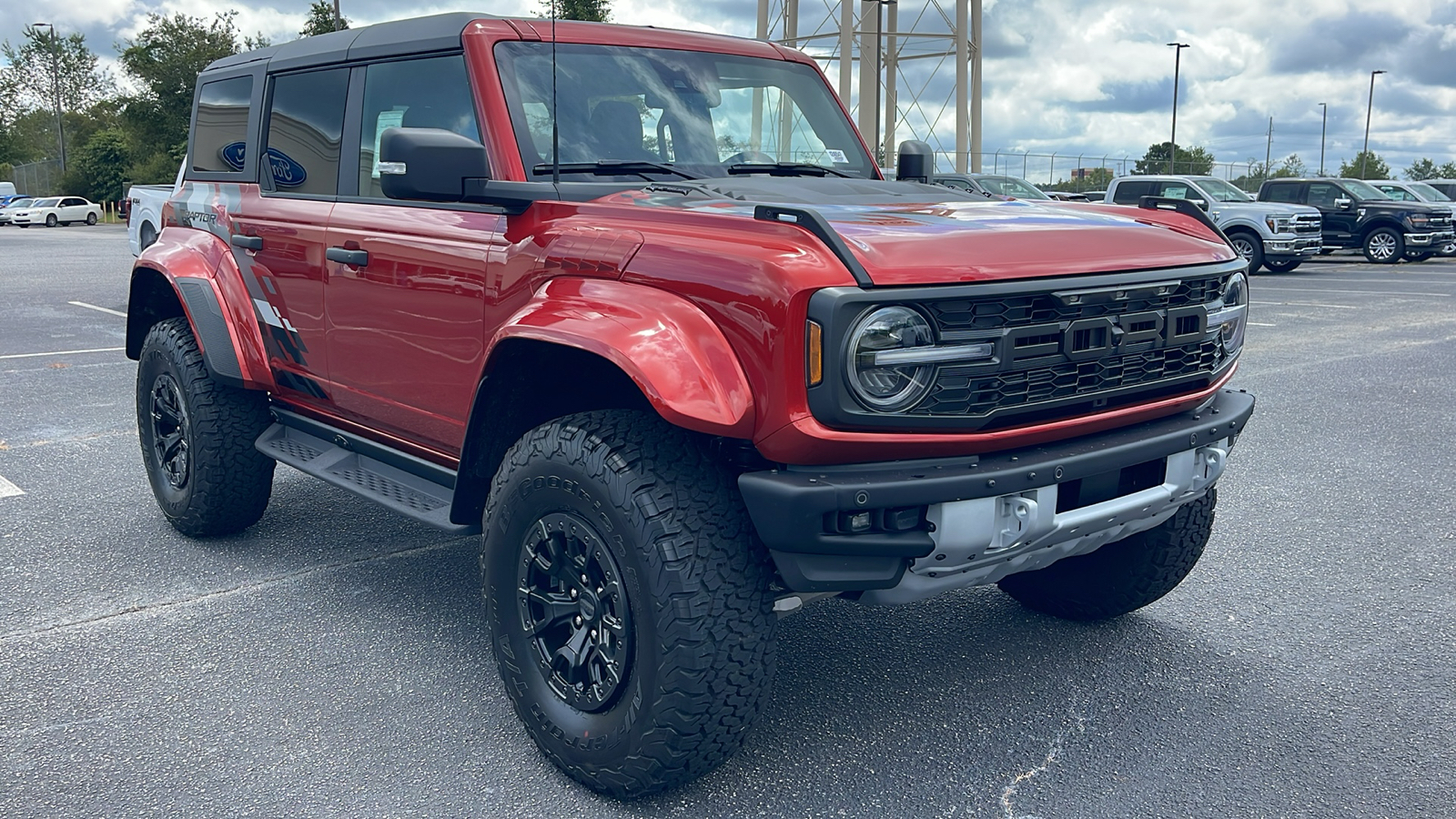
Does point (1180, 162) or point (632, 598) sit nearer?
point (632, 598)

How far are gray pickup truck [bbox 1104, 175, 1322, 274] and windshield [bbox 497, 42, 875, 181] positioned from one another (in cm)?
1707

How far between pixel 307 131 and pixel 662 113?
4.66 ft

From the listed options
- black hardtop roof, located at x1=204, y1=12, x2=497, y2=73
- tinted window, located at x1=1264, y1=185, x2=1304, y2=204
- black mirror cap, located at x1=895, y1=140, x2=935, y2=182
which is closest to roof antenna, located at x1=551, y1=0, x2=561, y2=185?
black hardtop roof, located at x1=204, y1=12, x2=497, y2=73

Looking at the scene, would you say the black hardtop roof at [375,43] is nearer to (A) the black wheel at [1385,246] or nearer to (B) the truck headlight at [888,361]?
(B) the truck headlight at [888,361]

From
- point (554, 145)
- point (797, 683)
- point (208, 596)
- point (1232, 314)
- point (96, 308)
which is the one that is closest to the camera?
point (554, 145)

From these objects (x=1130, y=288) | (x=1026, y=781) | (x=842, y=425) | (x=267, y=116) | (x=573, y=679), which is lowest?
(x=1026, y=781)

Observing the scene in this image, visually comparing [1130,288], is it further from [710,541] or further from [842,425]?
[710,541]

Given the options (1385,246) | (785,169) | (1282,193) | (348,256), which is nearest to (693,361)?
(785,169)

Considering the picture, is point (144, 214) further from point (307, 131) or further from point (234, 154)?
point (307, 131)

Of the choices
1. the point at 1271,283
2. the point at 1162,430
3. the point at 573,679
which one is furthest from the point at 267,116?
the point at 1271,283

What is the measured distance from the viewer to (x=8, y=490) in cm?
576

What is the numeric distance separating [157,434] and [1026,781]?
3797mm

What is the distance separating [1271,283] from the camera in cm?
1912

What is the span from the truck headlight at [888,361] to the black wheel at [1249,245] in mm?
19817
